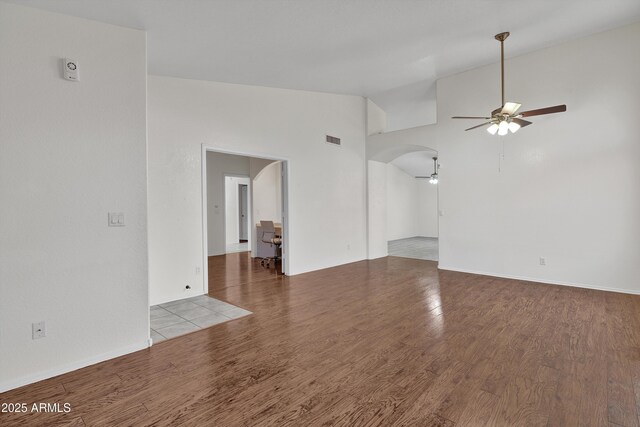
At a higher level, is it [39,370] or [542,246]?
A: [542,246]

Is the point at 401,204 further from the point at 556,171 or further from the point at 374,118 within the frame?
the point at 556,171

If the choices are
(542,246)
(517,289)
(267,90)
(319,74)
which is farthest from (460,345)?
(267,90)

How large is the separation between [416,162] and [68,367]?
34.6 feet

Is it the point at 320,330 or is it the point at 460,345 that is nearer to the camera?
the point at 460,345

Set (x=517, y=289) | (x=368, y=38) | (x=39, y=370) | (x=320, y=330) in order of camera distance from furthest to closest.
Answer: (x=517, y=289) < (x=368, y=38) < (x=320, y=330) < (x=39, y=370)

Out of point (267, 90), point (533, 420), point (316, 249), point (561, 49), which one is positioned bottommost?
point (533, 420)

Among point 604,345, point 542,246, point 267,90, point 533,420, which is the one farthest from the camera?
point 267,90

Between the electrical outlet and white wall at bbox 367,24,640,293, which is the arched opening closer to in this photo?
white wall at bbox 367,24,640,293

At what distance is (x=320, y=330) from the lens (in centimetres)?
311

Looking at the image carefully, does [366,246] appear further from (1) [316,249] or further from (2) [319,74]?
(2) [319,74]

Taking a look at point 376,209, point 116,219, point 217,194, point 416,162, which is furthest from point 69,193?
point 416,162

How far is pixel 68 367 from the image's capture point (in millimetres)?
2371

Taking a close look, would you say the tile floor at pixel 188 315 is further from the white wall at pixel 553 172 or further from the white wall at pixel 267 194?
the white wall at pixel 553 172

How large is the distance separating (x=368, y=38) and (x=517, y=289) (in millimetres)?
4244
